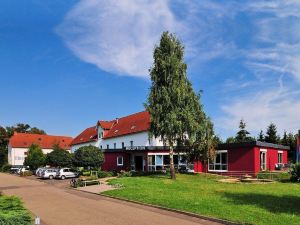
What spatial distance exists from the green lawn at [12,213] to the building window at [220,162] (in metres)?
34.8

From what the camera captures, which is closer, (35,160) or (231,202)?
(231,202)

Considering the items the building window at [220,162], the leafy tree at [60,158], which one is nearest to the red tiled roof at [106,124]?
the leafy tree at [60,158]

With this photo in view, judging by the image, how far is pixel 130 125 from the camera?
222ft

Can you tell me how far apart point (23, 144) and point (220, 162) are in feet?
251

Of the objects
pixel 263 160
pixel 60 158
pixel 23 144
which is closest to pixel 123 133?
pixel 60 158

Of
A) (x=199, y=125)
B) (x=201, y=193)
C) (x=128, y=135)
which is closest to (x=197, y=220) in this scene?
(x=201, y=193)

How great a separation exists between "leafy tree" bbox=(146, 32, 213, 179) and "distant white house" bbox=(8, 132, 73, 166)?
74971 millimetres

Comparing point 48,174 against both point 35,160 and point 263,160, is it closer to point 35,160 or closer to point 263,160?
point 35,160

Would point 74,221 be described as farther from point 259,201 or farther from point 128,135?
point 128,135

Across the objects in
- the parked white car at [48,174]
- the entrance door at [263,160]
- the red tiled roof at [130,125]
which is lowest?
the parked white car at [48,174]

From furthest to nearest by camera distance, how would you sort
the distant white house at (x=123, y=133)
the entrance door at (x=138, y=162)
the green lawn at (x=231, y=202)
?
1. the distant white house at (x=123, y=133)
2. the entrance door at (x=138, y=162)
3. the green lawn at (x=231, y=202)

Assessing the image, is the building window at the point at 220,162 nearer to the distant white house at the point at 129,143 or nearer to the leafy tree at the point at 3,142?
the distant white house at the point at 129,143

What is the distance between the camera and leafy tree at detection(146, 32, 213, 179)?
120 ft

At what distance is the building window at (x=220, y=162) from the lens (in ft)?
143
